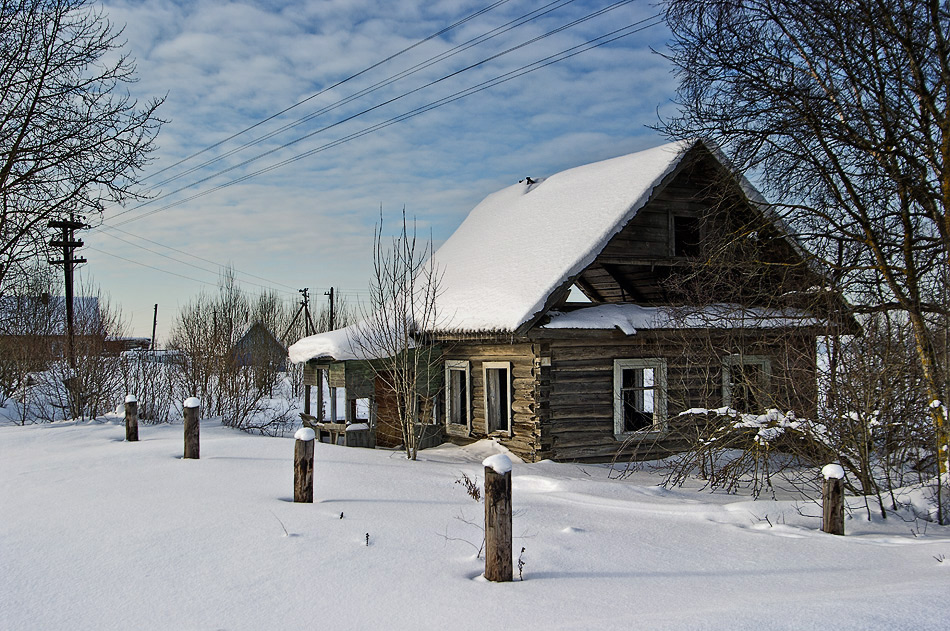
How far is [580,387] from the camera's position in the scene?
1285 centimetres

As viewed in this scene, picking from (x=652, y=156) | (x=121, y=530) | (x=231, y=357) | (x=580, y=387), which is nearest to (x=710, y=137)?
(x=652, y=156)

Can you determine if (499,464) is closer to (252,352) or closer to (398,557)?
(398,557)

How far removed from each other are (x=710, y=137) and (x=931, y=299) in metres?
3.92

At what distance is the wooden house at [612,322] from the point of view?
11773 millimetres

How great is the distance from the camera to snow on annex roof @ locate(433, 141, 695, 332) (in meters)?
12.1

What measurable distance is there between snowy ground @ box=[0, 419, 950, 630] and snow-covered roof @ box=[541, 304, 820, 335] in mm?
4226

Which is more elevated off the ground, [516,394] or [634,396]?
[516,394]

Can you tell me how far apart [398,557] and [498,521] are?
935 mm

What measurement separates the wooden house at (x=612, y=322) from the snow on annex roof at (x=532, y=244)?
45 mm

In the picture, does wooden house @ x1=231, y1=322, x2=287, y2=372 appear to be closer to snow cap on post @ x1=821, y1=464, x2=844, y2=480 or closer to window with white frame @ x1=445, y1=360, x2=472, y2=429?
window with white frame @ x1=445, y1=360, x2=472, y2=429

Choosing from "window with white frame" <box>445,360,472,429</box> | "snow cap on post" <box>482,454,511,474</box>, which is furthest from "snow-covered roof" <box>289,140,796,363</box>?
"snow cap on post" <box>482,454,511,474</box>

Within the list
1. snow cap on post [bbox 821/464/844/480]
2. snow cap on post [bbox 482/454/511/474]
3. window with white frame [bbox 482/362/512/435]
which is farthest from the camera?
window with white frame [bbox 482/362/512/435]

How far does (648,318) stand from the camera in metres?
13.3

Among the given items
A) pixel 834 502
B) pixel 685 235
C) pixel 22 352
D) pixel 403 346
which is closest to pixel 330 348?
pixel 403 346
